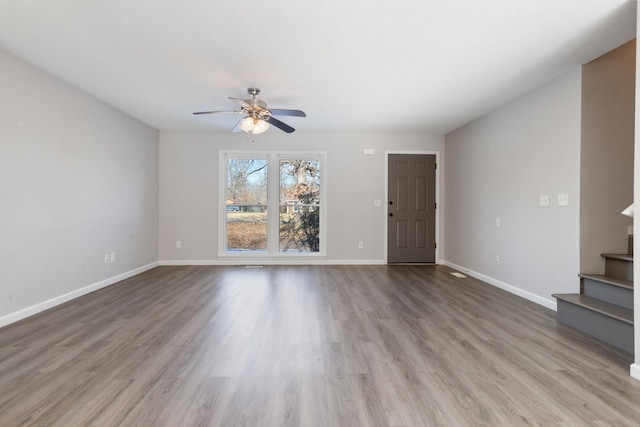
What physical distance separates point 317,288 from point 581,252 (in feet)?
9.41

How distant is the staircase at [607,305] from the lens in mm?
2168

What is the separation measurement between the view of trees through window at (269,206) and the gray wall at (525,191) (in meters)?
2.69

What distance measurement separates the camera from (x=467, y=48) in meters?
2.52

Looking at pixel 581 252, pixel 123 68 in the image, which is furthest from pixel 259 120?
pixel 581 252

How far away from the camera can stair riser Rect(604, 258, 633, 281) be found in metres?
2.60

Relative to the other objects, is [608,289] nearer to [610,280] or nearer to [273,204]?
[610,280]

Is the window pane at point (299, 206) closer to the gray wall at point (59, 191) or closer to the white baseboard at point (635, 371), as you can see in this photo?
the gray wall at point (59, 191)

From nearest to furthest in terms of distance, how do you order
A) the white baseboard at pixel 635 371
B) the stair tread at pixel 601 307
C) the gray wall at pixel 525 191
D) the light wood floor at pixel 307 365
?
1. the light wood floor at pixel 307 365
2. the white baseboard at pixel 635 371
3. the stair tread at pixel 601 307
4. the gray wall at pixel 525 191

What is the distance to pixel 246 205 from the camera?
5.46m

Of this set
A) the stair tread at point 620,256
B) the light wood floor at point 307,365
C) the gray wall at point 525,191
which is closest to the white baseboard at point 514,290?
the gray wall at point 525,191

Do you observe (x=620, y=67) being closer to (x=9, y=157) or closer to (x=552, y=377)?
(x=552, y=377)

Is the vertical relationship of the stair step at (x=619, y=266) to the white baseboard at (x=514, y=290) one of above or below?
above

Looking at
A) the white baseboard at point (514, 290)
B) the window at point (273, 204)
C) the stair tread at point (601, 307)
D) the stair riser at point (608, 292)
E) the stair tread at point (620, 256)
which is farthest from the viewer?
the window at point (273, 204)

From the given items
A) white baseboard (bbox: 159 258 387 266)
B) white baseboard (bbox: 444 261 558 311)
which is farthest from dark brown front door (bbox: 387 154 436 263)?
white baseboard (bbox: 444 261 558 311)
